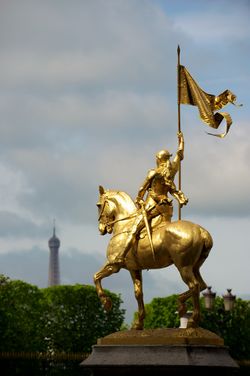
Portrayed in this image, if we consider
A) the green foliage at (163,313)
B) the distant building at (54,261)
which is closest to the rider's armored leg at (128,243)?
the green foliage at (163,313)

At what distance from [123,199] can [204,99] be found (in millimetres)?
2608

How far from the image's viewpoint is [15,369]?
32.3 m

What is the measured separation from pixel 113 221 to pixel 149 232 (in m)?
1.00

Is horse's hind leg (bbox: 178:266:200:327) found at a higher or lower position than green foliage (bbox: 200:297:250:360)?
lower

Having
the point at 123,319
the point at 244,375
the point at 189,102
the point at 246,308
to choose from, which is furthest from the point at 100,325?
the point at 189,102

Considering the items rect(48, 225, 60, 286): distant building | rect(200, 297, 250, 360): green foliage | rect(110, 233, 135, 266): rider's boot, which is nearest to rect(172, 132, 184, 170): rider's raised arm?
rect(110, 233, 135, 266): rider's boot

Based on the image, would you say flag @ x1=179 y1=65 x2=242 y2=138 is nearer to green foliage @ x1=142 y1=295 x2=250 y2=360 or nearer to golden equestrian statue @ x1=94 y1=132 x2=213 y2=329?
golden equestrian statue @ x1=94 y1=132 x2=213 y2=329

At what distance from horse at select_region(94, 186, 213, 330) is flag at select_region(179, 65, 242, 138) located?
2.23m

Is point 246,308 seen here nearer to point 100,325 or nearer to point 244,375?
point 100,325

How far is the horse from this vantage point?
19.5 m

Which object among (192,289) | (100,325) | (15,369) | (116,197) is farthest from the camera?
(100,325)

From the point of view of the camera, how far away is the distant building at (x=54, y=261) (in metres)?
174

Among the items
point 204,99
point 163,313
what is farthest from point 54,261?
point 204,99

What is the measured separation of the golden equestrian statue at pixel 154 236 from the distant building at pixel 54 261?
150m
